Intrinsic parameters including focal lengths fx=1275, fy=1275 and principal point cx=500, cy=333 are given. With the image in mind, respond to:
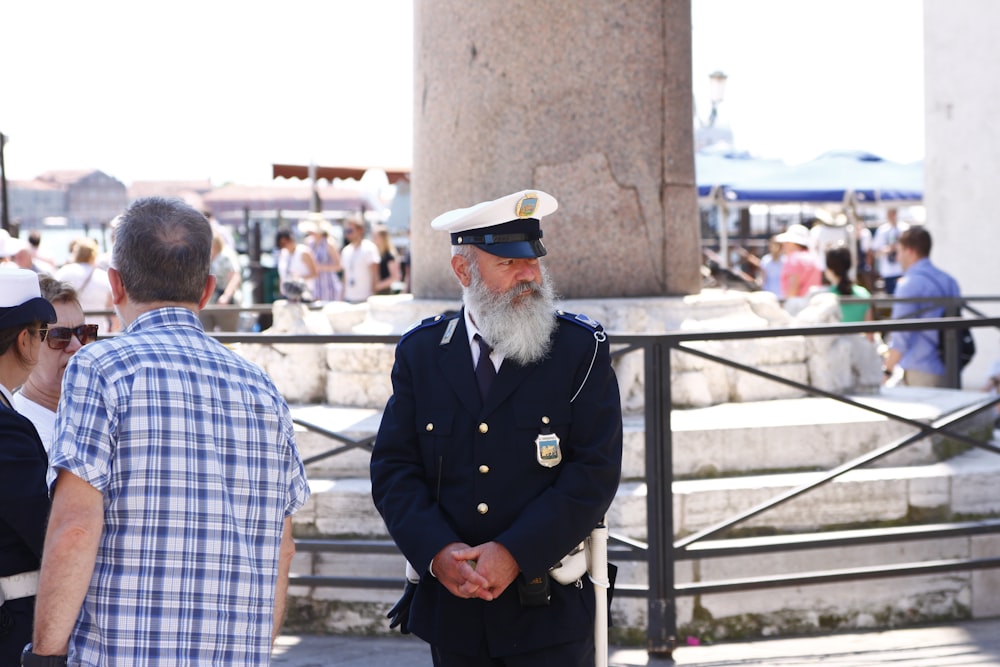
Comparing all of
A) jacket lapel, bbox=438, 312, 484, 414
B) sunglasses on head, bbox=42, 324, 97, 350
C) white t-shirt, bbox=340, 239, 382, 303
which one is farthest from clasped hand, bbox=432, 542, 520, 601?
white t-shirt, bbox=340, 239, 382, 303

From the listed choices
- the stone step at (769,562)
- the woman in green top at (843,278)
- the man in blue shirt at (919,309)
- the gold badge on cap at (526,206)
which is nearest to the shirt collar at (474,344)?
the gold badge on cap at (526,206)

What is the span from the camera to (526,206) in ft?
10.8

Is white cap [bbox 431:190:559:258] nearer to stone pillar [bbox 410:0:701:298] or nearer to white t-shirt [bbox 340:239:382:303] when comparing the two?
stone pillar [bbox 410:0:701:298]

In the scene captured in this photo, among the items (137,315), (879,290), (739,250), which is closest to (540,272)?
(137,315)

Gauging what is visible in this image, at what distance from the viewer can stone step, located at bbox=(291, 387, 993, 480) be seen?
5984mm

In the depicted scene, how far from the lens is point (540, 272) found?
3.35 meters

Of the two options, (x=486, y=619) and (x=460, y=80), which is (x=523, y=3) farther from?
(x=486, y=619)

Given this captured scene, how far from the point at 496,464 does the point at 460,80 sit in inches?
156

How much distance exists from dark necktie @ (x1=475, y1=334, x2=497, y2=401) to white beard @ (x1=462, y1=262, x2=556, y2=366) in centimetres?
4

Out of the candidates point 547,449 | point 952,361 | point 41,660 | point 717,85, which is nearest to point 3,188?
point 952,361

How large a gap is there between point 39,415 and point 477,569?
128cm

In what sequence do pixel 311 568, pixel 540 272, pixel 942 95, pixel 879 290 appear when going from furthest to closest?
pixel 879 290
pixel 942 95
pixel 311 568
pixel 540 272

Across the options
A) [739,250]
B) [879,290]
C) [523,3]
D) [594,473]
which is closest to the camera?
[594,473]

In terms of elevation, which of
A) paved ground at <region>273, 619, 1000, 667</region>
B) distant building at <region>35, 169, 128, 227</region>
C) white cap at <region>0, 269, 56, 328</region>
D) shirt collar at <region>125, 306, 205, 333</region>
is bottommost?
paved ground at <region>273, 619, 1000, 667</region>
